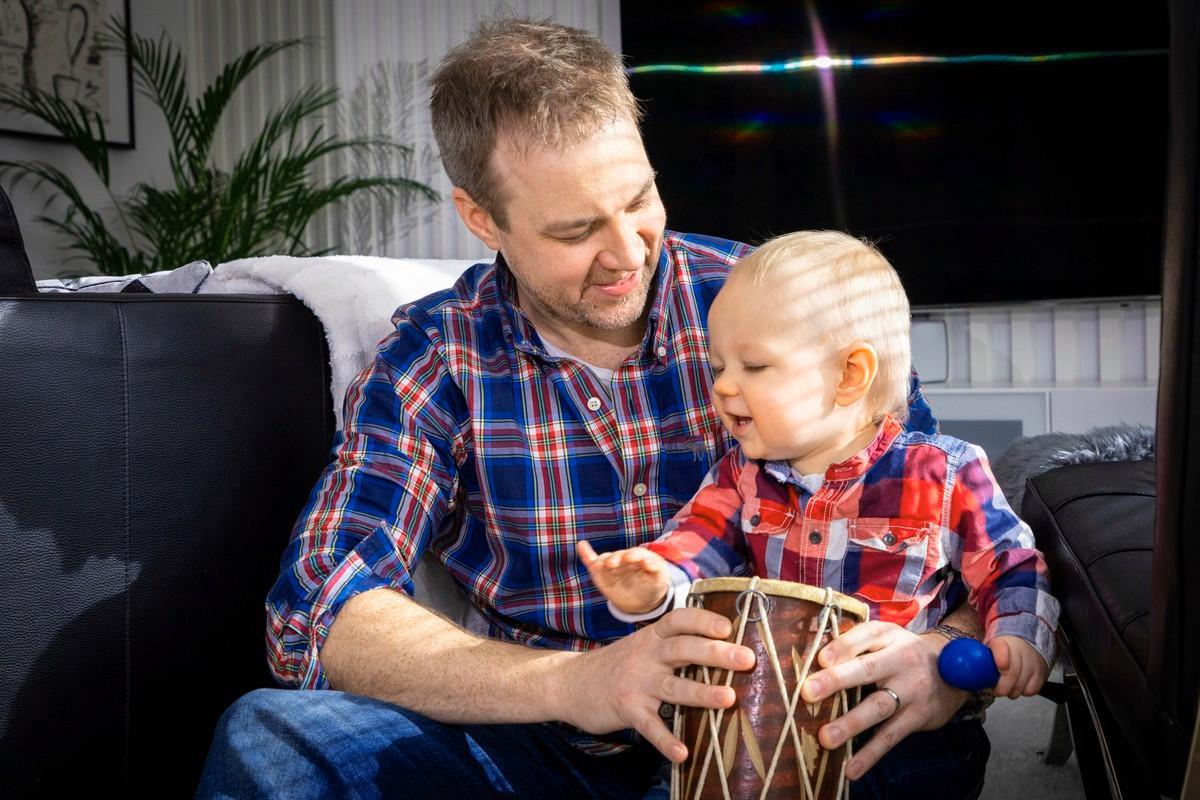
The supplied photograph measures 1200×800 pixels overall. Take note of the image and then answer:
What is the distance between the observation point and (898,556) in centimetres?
112

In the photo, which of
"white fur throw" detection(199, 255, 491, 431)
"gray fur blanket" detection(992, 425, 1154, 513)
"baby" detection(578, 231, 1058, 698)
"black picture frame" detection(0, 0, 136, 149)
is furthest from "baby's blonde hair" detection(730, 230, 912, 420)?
"black picture frame" detection(0, 0, 136, 149)

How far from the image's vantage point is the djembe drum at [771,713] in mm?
884

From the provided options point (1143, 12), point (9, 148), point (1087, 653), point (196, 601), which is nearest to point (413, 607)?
point (196, 601)

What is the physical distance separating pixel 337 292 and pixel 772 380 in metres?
0.64

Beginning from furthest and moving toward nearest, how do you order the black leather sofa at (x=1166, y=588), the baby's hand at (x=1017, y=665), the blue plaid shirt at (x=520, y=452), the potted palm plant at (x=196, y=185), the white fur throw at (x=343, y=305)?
1. the potted palm plant at (x=196, y=185)
2. the white fur throw at (x=343, y=305)
3. the blue plaid shirt at (x=520, y=452)
4. the baby's hand at (x=1017, y=665)
5. the black leather sofa at (x=1166, y=588)

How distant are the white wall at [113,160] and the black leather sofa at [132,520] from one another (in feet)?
11.0

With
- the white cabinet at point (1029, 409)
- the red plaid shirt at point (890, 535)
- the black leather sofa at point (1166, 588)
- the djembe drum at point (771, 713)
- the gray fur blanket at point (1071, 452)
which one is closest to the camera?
the black leather sofa at point (1166, 588)

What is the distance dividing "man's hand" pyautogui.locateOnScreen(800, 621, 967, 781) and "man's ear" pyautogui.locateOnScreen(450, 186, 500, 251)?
0.77 metres

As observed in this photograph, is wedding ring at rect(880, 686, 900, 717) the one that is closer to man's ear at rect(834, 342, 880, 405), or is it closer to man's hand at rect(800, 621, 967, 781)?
man's hand at rect(800, 621, 967, 781)

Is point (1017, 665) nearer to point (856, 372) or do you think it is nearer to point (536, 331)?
point (856, 372)

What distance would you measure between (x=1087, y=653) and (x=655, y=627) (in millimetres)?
428

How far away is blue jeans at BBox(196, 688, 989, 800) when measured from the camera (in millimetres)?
1001

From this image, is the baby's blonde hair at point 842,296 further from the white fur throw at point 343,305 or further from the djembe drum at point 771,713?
Answer: the white fur throw at point 343,305

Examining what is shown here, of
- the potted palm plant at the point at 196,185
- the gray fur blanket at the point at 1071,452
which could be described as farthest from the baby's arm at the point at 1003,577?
the potted palm plant at the point at 196,185
